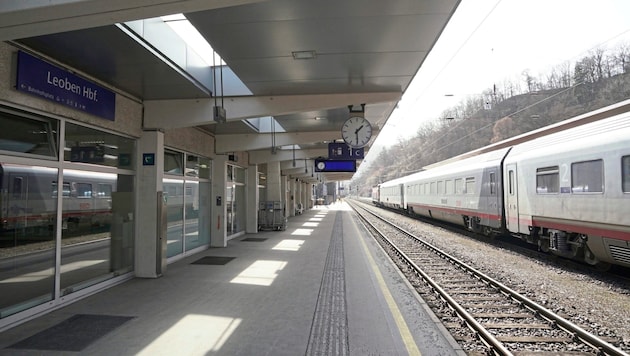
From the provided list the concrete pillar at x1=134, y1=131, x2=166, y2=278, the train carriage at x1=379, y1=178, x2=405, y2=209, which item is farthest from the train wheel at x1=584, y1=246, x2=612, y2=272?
the train carriage at x1=379, y1=178, x2=405, y2=209

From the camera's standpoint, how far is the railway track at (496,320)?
14.4 feet

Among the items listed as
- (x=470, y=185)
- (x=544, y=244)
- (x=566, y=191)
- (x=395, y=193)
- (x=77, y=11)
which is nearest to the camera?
(x=77, y=11)

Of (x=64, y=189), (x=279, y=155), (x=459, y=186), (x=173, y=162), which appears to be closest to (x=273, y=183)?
(x=279, y=155)

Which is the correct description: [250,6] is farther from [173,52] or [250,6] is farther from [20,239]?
[20,239]

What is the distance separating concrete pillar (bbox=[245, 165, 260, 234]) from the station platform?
821 centimetres

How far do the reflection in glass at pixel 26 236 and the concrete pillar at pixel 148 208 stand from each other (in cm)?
223

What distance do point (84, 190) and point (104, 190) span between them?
602mm

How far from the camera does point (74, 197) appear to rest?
6.39 m

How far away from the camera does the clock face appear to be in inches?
363

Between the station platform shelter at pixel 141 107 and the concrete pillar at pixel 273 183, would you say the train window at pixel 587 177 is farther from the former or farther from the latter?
the concrete pillar at pixel 273 183

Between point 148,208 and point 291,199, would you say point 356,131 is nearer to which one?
point 148,208

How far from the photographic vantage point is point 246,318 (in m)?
5.29

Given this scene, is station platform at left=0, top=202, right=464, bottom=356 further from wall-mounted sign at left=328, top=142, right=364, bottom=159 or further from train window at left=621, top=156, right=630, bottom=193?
wall-mounted sign at left=328, top=142, right=364, bottom=159

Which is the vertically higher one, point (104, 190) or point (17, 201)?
point (104, 190)
